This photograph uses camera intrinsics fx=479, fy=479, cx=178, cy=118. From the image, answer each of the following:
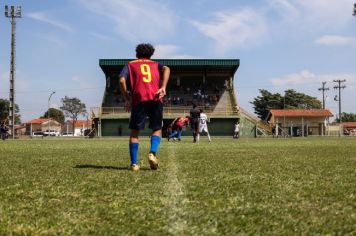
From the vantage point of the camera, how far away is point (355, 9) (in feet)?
119

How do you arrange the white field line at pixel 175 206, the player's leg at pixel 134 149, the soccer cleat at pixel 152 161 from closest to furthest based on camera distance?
the white field line at pixel 175 206 → the soccer cleat at pixel 152 161 → the player's leg at pixel 134 149

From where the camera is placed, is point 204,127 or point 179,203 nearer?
point 179,203

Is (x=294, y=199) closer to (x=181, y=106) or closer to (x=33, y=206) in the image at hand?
(x=33, y=206)

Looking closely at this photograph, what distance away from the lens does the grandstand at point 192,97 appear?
53.0 meters

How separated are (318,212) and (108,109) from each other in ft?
168

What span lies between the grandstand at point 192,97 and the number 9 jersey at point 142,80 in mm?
44487

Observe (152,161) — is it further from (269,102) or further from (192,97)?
(269,102)

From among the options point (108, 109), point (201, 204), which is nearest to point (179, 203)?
point (201, 204)

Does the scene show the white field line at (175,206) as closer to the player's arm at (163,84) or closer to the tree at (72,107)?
the player's arm at (163,84)

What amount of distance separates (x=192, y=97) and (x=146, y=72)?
1961 inches

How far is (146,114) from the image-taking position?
695 centimetres

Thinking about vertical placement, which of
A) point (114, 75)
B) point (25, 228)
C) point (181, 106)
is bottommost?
point (25, 228)

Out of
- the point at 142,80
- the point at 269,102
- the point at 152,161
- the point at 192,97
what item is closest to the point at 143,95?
the point at 142,80

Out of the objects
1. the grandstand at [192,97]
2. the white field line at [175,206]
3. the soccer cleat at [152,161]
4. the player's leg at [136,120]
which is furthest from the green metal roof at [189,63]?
the white field line at [175,206]
